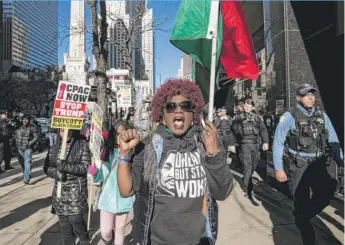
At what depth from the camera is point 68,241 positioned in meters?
3.95

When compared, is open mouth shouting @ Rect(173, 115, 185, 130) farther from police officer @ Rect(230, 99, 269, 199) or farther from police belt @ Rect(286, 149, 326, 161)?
police officer @ Rect(230, 99, 269, 199)

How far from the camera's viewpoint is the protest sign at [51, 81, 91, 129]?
452 cm

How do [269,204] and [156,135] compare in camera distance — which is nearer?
[156,135]

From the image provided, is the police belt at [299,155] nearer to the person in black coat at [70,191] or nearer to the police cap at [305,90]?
the police cap at [305,90]

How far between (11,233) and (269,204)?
4.35m

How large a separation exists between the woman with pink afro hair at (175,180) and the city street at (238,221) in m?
2.67

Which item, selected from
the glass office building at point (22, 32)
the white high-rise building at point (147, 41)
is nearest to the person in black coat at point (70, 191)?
the white high-rise building at point (147, 41)

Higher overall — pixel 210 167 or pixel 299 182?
pixel 210 167

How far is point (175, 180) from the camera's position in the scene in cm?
228

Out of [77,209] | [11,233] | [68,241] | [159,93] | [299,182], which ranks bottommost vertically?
[11,233]

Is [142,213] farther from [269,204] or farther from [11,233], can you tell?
[269,204]

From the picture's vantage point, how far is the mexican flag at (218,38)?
143 inches

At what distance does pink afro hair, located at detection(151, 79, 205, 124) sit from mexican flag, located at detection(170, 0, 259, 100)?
1.00 meters

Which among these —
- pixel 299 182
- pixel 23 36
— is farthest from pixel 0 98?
pixel 299 182
